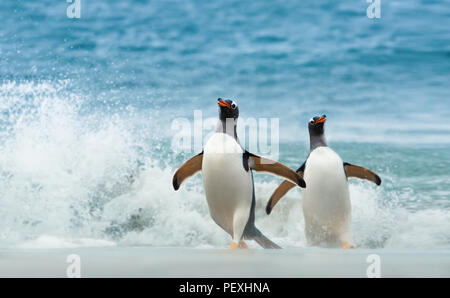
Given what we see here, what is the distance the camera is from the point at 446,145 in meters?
10.5

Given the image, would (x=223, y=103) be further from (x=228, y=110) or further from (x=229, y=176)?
(x=229, y=176)

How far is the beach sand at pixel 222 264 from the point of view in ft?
7.20

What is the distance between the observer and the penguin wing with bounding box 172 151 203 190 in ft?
13.7

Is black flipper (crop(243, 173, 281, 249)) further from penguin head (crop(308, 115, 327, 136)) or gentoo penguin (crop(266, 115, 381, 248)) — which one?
penguin head (crop(308, 115, 327, 136))

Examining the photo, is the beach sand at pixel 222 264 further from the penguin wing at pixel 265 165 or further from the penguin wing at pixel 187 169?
the penguin wing at pixel 187 169

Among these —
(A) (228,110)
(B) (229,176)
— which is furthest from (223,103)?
(B) (229,176)

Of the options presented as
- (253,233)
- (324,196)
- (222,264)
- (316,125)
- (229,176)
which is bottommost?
(222,264)

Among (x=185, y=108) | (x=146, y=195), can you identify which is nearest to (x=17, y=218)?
(x=146, y=195)

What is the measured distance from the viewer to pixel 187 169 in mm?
4191

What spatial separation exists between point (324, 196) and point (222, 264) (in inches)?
74.1

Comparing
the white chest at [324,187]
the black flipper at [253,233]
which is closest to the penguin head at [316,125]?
the white chest at [324,187]

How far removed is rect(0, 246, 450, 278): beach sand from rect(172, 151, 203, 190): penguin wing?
1313 mm

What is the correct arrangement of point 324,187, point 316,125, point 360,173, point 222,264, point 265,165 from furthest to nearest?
point 360,173 < point 316,125 < point 324,187 < point 265,165 < point 222,264
